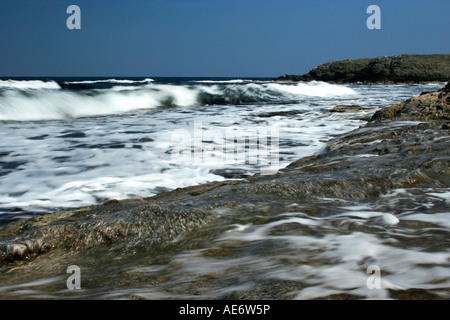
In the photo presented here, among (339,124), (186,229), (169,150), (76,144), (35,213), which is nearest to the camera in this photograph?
(186,229)

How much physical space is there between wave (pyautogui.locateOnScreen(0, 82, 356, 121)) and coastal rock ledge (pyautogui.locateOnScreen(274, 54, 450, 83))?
89.6ft

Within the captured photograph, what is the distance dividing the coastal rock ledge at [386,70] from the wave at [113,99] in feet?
89.6

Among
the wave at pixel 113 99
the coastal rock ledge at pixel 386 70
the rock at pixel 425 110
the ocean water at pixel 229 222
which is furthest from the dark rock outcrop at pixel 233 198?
the coastal rock ledge at pixel 386 70

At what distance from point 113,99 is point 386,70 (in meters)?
40.0

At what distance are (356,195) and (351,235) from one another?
66 cm

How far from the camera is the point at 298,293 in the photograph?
1.18m

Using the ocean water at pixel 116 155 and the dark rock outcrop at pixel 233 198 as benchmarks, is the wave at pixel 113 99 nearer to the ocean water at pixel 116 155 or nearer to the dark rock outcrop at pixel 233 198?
the ocean water at pixel 116 155

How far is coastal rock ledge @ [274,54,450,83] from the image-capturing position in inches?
1772

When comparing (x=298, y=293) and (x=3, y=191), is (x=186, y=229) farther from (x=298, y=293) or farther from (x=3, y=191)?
(x=3, y=191)

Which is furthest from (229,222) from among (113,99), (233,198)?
(113,99)

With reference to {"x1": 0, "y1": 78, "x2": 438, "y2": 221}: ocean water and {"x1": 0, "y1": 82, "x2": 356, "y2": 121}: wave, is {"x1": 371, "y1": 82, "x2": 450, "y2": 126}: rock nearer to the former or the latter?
{"x1": 0, "y1": 78, "x2": 438, "y2": 221}: ocean water

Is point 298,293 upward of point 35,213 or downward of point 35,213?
upward

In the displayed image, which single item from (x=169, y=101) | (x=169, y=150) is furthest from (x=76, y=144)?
(x=169, y=101)

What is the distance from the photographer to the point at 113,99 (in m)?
14.8
